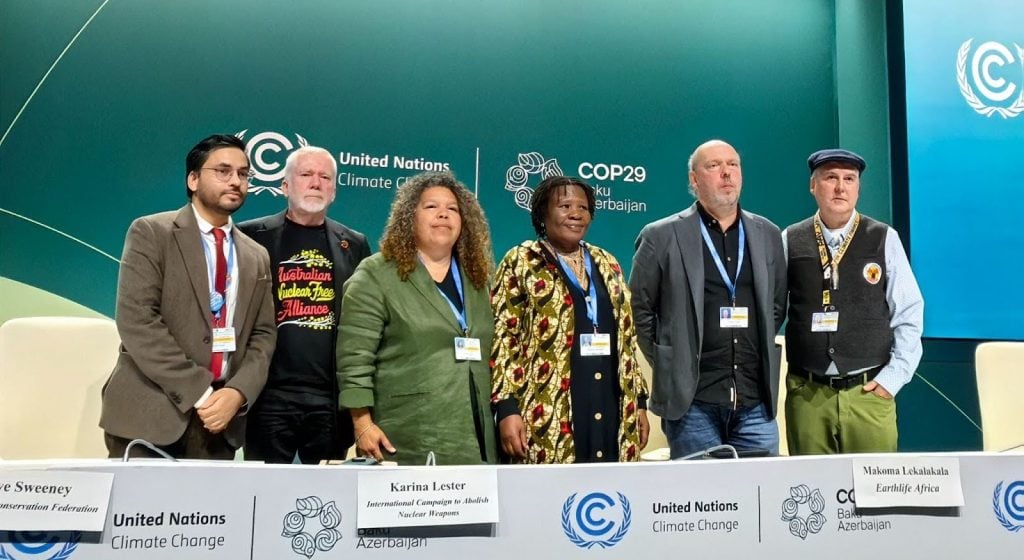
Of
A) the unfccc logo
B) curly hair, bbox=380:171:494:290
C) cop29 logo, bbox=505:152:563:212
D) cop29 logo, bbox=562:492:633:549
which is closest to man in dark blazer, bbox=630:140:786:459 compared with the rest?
curly hair, bbox=380:171:494:290

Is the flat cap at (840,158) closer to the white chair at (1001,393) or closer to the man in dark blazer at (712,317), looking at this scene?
the man in dark blazer at (712,317)

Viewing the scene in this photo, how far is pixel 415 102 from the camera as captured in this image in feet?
14.3

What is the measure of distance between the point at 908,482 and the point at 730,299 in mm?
1186

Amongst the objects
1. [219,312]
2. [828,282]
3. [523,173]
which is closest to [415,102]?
[523,173]

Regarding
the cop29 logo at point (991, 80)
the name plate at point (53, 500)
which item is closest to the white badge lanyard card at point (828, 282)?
the cop29 logo at point (991, 80)

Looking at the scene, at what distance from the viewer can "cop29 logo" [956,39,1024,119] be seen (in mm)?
4508

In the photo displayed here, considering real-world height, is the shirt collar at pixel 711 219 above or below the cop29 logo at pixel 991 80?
below

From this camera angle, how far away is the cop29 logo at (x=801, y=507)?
1.59 m

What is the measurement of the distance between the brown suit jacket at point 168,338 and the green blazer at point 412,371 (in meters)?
0.36

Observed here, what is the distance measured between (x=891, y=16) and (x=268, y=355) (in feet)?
12.9

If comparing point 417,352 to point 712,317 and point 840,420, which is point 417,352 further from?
point 840,420

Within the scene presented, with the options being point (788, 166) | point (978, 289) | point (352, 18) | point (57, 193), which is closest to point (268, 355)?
point (57, 193)

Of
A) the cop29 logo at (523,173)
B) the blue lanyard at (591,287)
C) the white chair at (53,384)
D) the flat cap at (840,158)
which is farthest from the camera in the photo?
the cop29 logo at (523,173)

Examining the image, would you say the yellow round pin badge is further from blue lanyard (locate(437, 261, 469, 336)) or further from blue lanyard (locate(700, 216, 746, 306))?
blue lanyard (locate(437, 261, 469, 336))
